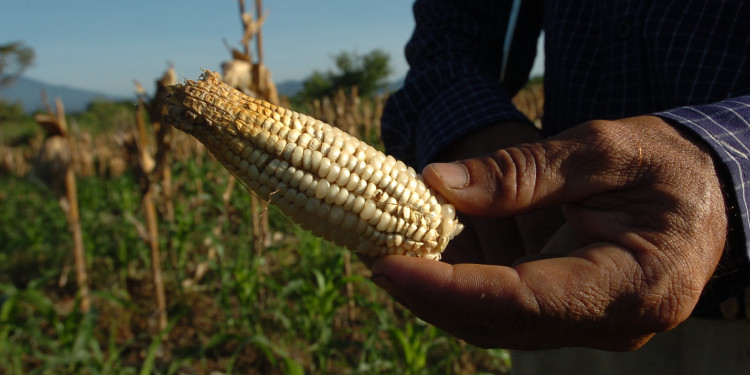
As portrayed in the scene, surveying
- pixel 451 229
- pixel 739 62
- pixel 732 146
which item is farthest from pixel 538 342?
pixel 739 62

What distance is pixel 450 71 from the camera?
203 centimetres

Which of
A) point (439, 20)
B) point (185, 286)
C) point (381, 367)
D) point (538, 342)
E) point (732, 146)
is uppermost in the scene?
point (439, 20)

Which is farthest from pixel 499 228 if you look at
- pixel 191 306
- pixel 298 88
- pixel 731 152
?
pixel 298 88

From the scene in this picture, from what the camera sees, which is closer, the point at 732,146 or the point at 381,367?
the point at 732,146

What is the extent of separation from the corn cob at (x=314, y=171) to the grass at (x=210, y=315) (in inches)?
55.9

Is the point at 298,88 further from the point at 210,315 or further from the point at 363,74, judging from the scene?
the point at 210,315

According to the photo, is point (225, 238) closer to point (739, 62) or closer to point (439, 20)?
point (439, 20)

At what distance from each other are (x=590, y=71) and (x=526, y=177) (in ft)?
2.73

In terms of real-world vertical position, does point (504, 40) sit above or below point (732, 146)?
above

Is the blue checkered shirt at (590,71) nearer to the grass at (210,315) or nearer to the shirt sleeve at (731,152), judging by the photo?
the shirt sleeve at (731,152)

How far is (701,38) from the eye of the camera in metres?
1.46

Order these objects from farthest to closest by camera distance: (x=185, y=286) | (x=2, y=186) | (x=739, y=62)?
(x=2, y=186) < (x=185, y=286) < (x=739, y=62)

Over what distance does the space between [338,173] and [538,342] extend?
0.74 meters

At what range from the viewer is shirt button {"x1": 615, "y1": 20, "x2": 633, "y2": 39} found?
5.39ft
